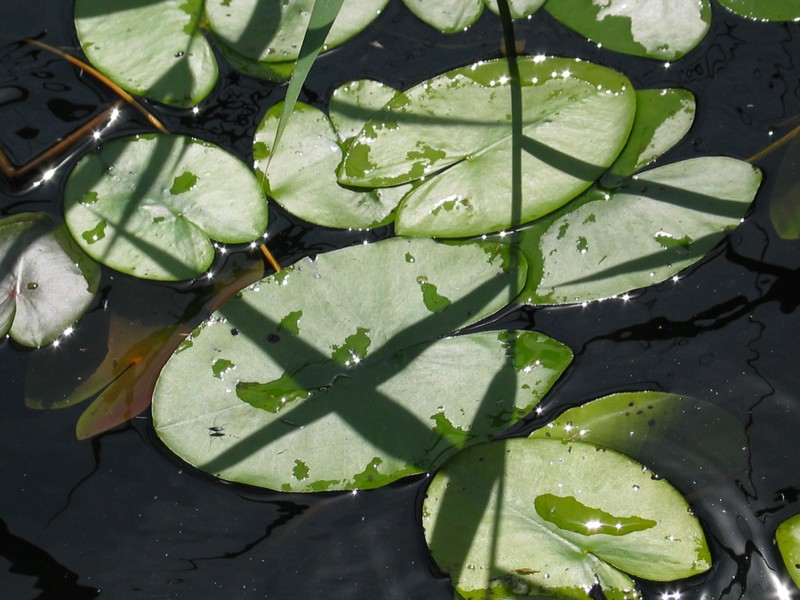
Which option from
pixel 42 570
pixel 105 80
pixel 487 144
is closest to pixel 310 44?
pixel 487 144

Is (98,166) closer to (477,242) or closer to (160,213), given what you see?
(160,213)

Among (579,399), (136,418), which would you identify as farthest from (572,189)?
(136,418)

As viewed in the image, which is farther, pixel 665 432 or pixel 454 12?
pixel 454 12

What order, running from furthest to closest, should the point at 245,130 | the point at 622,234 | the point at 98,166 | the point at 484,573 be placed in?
1. the point at 245,130
2. the point at 98,166
3. the point at 622,234
4. the point at 484,573

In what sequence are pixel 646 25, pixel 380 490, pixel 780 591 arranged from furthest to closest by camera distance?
pixel 646 25 → pixel 380 490 → pixel 780 591

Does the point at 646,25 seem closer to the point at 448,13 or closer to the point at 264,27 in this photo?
the point at 448,13

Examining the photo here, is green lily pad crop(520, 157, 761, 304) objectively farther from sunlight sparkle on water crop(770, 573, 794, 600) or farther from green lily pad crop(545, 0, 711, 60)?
sunlight sparkle on water crop(770, 573, 794, 600)

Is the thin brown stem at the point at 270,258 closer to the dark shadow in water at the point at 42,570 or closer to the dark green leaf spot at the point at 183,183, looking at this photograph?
the dark green leaf spot at the point at 183,183
